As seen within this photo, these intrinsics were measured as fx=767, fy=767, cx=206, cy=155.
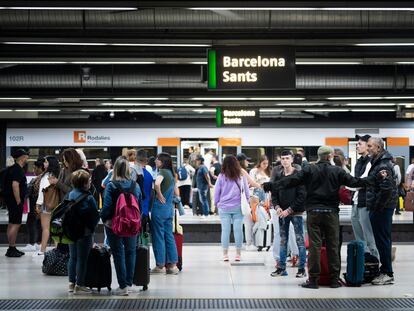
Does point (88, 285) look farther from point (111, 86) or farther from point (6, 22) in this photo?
point (111, 86)

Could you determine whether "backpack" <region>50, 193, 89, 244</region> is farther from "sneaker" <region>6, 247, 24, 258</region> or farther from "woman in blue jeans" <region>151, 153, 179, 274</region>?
"sneaker" <region>6, 247, 24, 258</region>

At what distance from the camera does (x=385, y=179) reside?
27.1 feet

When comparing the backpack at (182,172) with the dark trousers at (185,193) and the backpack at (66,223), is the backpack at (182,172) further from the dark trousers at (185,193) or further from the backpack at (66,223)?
the backpack at (66,223)

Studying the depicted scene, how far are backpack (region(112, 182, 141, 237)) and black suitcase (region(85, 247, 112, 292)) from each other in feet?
1.41

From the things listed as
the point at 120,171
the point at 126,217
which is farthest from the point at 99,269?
the point at 120,171

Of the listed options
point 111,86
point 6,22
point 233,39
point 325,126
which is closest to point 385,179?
point 233,39

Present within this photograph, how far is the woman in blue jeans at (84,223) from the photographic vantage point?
7.60m

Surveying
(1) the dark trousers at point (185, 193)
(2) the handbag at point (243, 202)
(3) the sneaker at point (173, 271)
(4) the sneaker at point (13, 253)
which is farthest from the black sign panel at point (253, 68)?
(1) the dark trousers at point (185, 193)

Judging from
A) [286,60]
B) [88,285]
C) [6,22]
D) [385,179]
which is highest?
[6,22]

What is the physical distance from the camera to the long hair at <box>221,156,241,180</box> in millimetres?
10219

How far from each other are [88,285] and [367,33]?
5593 millimetres

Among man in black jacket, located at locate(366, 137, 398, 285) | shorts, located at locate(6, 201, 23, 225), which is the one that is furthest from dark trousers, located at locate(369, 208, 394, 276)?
shorts, located at locate(6, 201, 23, 225)

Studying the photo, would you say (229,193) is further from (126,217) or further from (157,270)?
(126,217)

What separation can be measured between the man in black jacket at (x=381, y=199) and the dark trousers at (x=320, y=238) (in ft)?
1.52
